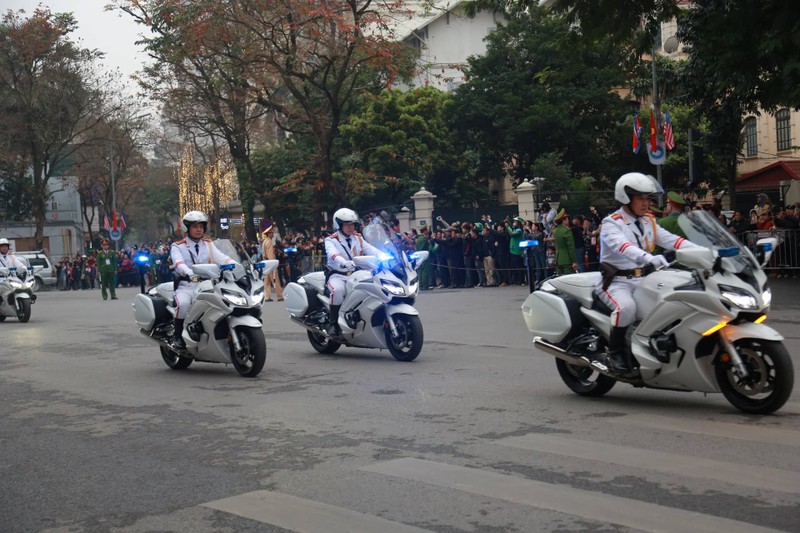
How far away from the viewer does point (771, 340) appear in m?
7.72

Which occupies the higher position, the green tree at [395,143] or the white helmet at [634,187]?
the green tree at [395,143]

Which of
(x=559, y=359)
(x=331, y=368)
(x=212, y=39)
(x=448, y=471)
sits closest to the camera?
(x=448, y=471)

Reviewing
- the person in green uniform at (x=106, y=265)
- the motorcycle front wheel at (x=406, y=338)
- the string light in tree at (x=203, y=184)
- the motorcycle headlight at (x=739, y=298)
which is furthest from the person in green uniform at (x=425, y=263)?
the string light in tree at (x=203, y=184)

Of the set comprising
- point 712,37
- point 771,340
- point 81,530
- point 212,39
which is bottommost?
point 81,530

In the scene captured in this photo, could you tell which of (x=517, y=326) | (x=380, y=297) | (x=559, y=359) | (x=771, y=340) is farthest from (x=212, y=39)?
(x=771, y=340)

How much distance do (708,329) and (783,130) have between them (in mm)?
49335

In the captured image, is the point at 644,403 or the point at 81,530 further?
the point at 644,403

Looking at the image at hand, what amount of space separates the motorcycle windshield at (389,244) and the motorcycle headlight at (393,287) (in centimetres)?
18

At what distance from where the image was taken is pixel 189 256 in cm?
1266

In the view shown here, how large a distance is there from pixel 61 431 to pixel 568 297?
4277 mm

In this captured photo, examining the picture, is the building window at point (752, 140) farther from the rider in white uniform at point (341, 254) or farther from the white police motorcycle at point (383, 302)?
the white police motorcycle at point (383, 302)

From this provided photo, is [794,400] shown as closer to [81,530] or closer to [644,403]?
[644,403]

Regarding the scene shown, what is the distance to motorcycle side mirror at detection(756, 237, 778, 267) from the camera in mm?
8102

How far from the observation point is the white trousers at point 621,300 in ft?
28.6
